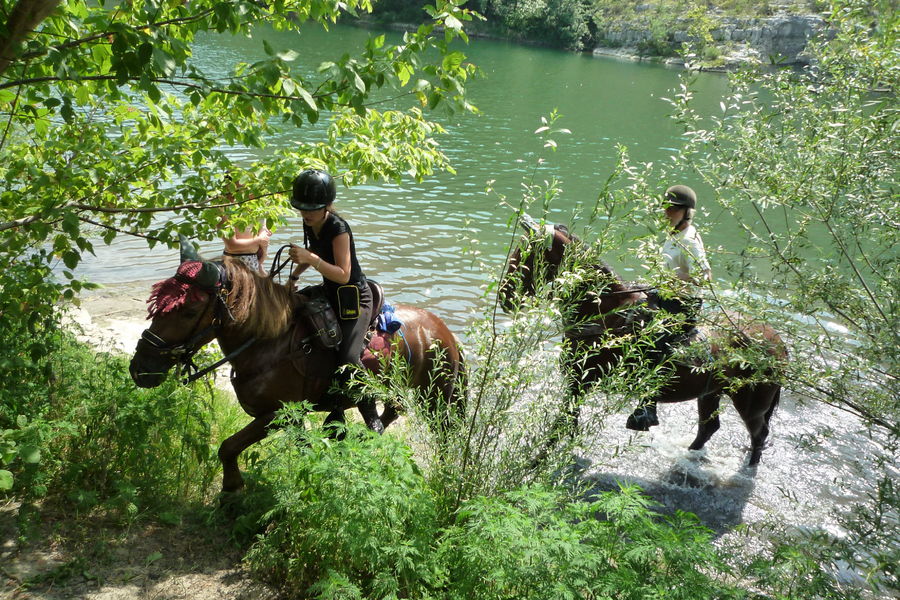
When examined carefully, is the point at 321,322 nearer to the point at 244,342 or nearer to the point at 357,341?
the point at 357,341

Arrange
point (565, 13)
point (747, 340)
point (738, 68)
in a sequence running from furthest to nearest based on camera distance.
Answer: point (565, 13) → point (738, 68) → point (747, 340)

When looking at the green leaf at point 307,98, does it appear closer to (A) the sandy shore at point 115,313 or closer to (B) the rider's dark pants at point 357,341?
(B) the rider's dark pants at point 357,341

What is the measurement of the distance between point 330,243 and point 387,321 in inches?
40.4

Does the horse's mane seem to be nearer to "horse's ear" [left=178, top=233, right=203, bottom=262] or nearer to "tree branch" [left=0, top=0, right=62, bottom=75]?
"horse's ear" [left=178, top=233, right=203, bottom=262]

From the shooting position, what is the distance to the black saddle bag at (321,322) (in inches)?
205

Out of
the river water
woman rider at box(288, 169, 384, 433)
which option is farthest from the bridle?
the river water

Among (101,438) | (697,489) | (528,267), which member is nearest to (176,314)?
(101,438)

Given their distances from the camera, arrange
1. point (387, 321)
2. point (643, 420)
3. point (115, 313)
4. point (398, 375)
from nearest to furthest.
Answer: point (398, 375), point (387, 321), point (643, 420), point (115, 313)

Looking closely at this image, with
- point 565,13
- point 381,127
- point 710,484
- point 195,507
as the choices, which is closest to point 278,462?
point 195,507

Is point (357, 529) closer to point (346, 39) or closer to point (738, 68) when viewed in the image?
→ point (738, 68)

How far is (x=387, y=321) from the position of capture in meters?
5.86

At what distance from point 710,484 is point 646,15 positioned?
293 feet

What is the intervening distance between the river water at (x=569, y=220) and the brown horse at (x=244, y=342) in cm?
152

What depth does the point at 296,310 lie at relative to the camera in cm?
532
